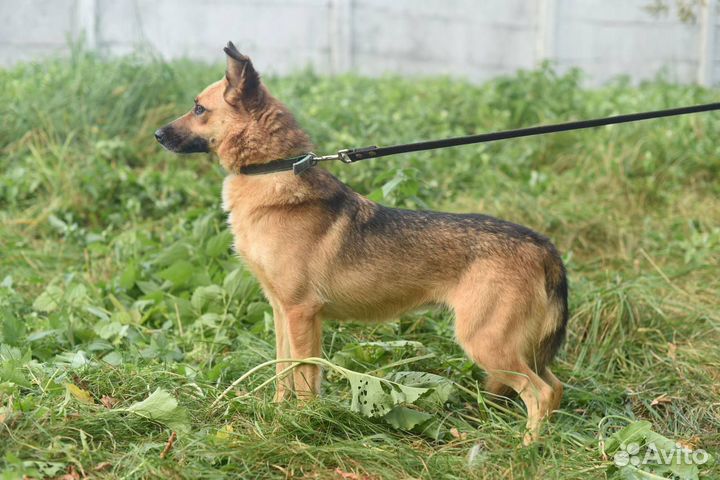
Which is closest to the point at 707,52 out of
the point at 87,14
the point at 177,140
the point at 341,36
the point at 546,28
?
the point at 546,28

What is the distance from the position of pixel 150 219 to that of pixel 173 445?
11.3 ft

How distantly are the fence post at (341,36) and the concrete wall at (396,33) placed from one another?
0.01 metres

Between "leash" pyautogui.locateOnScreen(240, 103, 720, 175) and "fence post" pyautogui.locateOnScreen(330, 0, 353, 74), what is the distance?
8.50 meters

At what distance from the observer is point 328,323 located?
4598 mm

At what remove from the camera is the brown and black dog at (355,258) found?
373 cm

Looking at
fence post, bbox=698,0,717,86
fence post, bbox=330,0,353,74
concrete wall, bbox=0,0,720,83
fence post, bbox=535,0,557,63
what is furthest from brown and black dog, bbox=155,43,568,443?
fence post, bbox=698,0,717,86

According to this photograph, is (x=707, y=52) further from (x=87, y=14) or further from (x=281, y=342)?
(x=281, y=342)

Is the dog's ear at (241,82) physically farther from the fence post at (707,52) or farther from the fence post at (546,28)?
the fence post at (707,52)

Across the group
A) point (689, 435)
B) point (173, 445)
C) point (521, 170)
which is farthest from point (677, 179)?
point (173, 445)

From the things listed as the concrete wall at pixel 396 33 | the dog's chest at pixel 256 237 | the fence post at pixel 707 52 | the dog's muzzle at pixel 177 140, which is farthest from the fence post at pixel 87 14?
the fence post at pixel 707 52

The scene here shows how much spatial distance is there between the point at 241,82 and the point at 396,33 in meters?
9.03

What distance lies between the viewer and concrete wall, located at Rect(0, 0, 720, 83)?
10219mm

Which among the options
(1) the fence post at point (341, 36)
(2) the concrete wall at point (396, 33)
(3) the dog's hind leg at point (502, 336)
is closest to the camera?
(3) the dog's hind leg at point (502, 336)

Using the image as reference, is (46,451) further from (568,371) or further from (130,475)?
(568,371)
